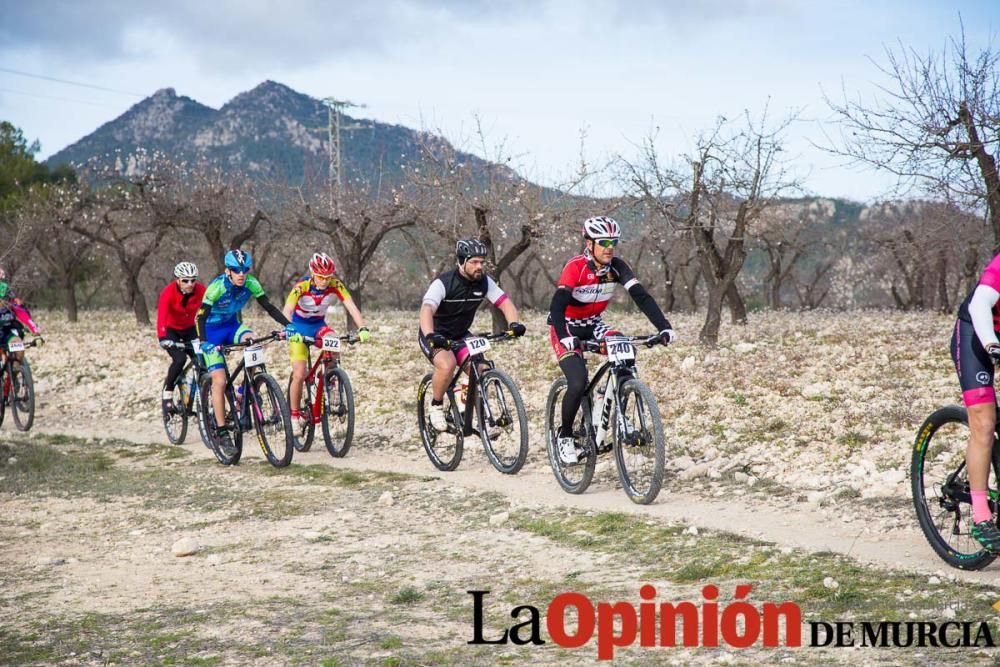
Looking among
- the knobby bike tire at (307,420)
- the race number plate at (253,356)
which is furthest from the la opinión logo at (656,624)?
the knobby bike tire at (307,420)

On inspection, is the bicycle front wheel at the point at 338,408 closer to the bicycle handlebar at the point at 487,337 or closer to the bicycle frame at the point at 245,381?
the bicycle frame at the point at 245,381

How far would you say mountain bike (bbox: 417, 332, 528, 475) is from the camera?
9711mm

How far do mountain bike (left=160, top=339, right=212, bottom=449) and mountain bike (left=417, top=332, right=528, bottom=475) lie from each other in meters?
3.39

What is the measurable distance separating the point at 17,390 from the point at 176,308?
4759 mm

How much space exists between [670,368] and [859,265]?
5473 centimetres

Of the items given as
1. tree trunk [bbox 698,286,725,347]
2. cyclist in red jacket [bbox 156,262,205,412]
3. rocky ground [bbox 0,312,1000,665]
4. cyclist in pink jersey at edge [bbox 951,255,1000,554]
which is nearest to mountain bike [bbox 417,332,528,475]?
rocky ground [bbox 0,312,1000,665]

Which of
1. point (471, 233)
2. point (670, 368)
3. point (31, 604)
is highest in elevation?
point (471, 233)

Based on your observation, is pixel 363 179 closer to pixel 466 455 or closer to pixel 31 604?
pixel 466 455

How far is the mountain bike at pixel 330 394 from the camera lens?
1116cm

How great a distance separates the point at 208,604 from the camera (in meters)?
6.09

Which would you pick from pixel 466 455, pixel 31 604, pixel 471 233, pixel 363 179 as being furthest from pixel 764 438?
pixel 363 179

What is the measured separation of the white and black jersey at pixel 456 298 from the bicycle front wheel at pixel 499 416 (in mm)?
640

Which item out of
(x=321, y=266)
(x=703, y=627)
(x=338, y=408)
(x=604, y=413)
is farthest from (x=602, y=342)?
(x=321, y=266)

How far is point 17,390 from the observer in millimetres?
15414
